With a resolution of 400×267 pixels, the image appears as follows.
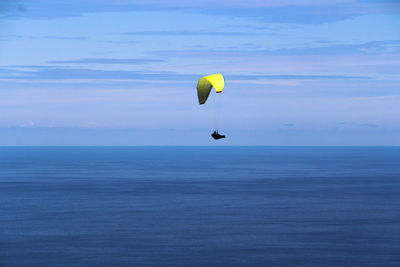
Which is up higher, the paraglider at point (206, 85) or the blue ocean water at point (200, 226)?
the blue ocean water at point (200, 226)

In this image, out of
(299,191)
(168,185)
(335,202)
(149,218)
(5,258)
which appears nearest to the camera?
(5,258)

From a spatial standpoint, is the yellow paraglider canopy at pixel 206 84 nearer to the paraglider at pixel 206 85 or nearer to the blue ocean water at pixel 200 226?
the paraglider at pixel 206 85

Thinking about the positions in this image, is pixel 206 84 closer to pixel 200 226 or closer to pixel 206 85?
pixel 206 85

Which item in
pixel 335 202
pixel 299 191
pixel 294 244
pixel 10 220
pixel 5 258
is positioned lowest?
pixel 5 258

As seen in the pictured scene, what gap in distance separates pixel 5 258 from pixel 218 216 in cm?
4281

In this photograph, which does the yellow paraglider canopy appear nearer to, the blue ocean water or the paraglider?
the paraglider

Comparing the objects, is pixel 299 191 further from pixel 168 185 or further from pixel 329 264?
pixel 329 264

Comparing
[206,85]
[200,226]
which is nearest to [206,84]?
[206,85]

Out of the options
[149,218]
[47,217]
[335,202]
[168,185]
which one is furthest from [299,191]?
[47,217]

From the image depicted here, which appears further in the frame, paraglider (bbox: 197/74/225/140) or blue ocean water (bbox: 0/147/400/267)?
blue ocean water (bbox: 0/147/400/267)

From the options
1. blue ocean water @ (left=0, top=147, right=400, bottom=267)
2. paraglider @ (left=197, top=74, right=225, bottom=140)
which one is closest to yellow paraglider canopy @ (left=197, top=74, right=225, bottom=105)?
paraglider @ (left=197, top=74, right=225, bottom=140)

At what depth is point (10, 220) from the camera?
113 m

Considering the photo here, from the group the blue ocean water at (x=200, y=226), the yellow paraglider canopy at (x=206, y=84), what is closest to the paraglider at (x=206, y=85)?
the yellow paraglider canopy at (x=206, y=84)

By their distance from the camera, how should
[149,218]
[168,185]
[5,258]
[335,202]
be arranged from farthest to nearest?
[168,185] → [335,202] → [149,218] → [5,258]
